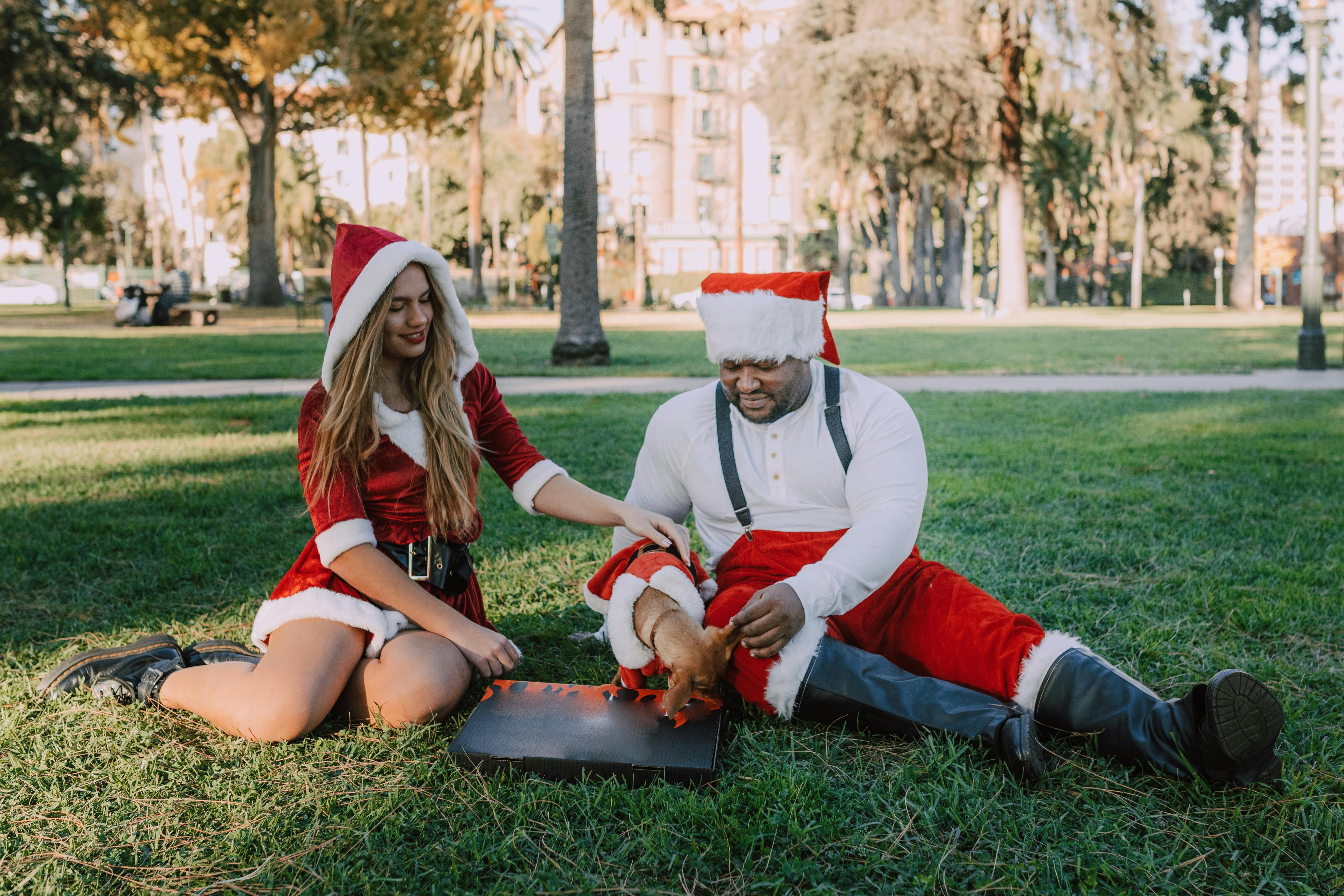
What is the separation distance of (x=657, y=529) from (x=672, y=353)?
41.5ft

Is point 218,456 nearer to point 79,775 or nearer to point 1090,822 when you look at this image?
point 79,775

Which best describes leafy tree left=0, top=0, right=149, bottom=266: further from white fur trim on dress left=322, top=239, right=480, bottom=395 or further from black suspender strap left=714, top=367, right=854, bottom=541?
black suspender strap left=714, top=367, right=854, bottom=541

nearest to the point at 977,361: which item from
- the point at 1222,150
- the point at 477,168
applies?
the point at 477,168

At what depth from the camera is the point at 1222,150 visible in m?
53.6

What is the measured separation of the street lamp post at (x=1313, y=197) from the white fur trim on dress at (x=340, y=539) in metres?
11.9

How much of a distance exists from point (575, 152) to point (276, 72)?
47.3 ft

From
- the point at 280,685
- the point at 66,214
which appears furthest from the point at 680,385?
the point at 66,214

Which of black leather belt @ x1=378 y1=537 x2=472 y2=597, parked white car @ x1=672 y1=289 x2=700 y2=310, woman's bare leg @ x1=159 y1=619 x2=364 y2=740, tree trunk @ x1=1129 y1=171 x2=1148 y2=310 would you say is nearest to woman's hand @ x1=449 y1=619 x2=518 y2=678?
black leather belt @ x1=378 y1=537 x2=472 y2=597

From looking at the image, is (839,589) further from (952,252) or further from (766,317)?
(952,252)

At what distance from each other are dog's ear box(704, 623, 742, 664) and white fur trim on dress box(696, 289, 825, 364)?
712 mm

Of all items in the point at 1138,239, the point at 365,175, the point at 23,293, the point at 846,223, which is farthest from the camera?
the point at 365,175

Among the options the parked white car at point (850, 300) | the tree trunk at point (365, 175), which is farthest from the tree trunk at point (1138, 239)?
the tree trunk at point (365, 175)

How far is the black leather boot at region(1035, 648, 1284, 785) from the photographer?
2.25m

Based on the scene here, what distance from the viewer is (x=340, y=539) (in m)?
2.73
